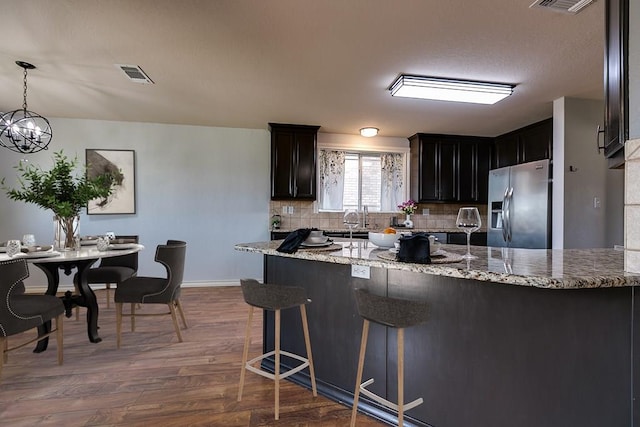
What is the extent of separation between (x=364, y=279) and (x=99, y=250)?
2411 mm

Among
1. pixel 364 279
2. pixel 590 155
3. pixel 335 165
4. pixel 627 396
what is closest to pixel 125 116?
pixel 335 165

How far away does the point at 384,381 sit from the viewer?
1.70 meters

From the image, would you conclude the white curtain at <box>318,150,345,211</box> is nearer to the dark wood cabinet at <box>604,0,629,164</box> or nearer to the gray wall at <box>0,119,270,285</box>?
the gray wall at <box>0,119,270,285</box>

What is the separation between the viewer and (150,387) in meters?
2.01

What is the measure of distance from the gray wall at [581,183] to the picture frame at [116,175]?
5.27m

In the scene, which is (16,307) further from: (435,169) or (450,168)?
(450,168)

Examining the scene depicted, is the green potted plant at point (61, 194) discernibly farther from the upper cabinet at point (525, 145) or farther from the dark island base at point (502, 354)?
the upper cabinet at point (525, 145)

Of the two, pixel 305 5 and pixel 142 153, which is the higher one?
pixel 305 5

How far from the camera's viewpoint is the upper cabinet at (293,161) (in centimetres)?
447

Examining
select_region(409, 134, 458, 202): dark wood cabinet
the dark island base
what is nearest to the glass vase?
the dark island base

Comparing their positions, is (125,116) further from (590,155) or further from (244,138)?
(590,155)

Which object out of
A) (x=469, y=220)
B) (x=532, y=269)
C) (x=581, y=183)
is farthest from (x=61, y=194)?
(x=581, y=183)

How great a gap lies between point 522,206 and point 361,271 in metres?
2.99

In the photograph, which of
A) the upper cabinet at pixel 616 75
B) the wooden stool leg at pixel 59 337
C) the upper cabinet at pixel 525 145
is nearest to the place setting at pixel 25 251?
the wooden stool leg at pixel 59 337
